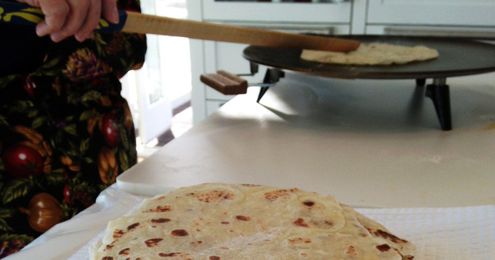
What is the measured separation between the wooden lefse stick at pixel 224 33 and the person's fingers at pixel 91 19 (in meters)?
0.08

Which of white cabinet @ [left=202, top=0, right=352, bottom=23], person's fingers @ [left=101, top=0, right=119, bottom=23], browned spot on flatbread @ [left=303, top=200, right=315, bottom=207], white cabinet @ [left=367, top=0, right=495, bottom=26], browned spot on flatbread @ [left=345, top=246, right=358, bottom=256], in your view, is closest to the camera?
browned spot on flatbread @ [left=345, top=246, right=358, bottom=256]

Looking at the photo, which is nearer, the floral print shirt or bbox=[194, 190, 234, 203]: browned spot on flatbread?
bbox=[194, 190, 234, 203]: browned spot on flatbread

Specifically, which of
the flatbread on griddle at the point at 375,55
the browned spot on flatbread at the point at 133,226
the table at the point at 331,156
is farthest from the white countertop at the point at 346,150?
the browned spot on flatbread at the point at 133,226

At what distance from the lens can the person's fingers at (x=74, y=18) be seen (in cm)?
69

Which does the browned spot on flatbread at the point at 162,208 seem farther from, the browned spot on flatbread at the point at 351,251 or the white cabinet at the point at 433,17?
the white cabinet at the point at 433,17

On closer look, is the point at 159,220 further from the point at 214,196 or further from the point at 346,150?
the point at 346,150

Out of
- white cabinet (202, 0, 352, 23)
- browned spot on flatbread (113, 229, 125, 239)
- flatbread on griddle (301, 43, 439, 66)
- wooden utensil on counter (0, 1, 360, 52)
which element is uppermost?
wooden utensil on counter (0, 1, 360, 52)

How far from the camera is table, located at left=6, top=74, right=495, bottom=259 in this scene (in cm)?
79

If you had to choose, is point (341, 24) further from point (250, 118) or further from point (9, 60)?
point (9, 60)

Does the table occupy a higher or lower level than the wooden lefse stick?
lower

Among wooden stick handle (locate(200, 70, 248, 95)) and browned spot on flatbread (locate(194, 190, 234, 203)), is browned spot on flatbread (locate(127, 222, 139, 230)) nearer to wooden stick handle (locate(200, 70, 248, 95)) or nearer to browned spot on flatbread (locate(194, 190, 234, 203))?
browned spot on flatbread (locate(194, 190, 234, 203))

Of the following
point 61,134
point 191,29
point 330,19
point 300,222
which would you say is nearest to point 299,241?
point 300,222

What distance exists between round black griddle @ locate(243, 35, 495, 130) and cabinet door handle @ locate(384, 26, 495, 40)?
25.8 inches

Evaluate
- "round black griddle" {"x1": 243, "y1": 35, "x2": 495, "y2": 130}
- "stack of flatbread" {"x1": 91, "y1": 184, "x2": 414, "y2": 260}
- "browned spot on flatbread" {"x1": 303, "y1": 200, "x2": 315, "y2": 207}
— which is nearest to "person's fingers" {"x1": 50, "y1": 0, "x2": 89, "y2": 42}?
"stack of flatbread" {"x1": 91, "y1": 184, "x2": 414, "y2": 260}
